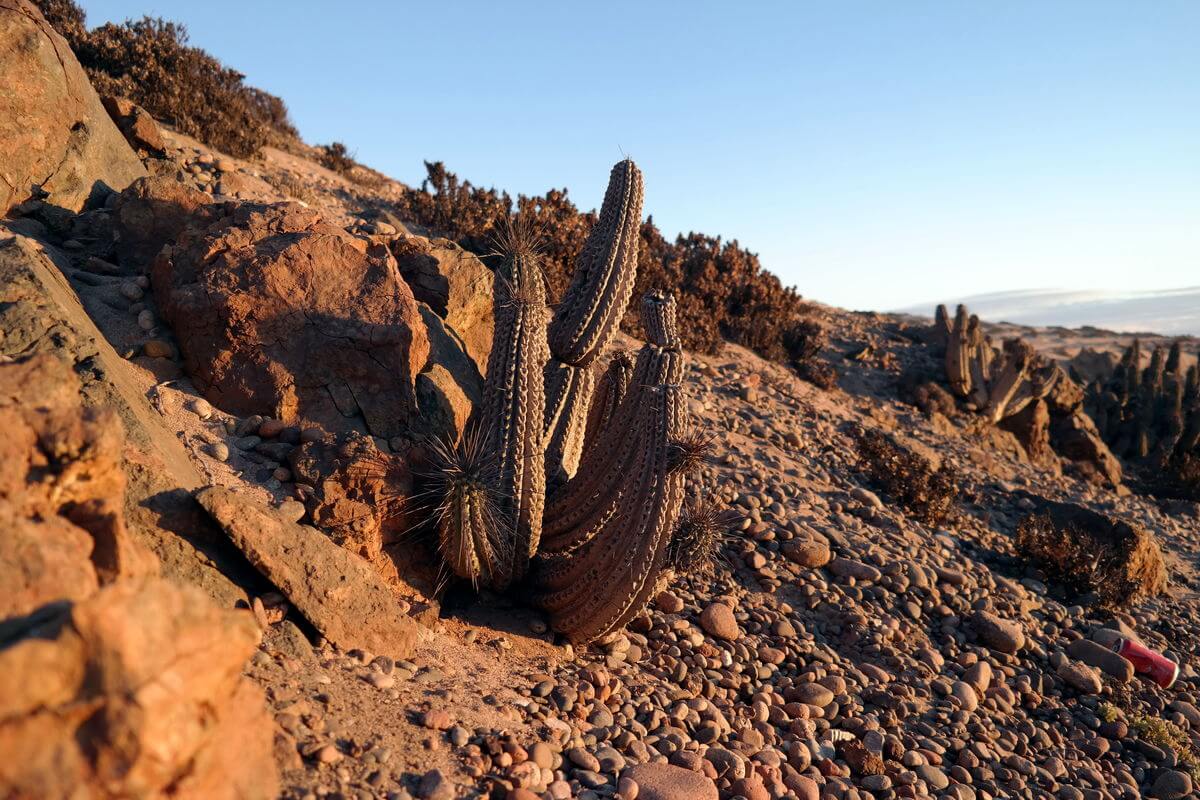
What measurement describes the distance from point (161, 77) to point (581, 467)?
8585 millimetres

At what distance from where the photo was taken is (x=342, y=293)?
5.70 meters

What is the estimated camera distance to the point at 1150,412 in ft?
53.4

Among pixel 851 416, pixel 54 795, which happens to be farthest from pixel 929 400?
pixel 54 795

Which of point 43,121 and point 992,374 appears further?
point 992,374

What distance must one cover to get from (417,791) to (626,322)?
8.10m

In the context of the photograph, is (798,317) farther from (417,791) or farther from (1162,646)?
(417,791)

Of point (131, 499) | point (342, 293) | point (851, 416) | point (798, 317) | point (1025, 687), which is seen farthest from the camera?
point (798, 317)

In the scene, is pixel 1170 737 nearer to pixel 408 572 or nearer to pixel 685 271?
pixel 408 572

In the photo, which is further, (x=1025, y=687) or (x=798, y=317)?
(x=798, y=317)

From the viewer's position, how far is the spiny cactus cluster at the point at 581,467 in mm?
4934

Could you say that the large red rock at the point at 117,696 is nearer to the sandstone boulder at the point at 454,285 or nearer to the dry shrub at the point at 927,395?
the sandstone boulder at the point at 454,285

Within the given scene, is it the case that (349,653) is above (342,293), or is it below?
below

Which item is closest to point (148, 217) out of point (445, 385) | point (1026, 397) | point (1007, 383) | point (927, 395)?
point (445, 385)

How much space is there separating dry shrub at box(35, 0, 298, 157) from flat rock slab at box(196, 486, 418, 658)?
7.98 m
